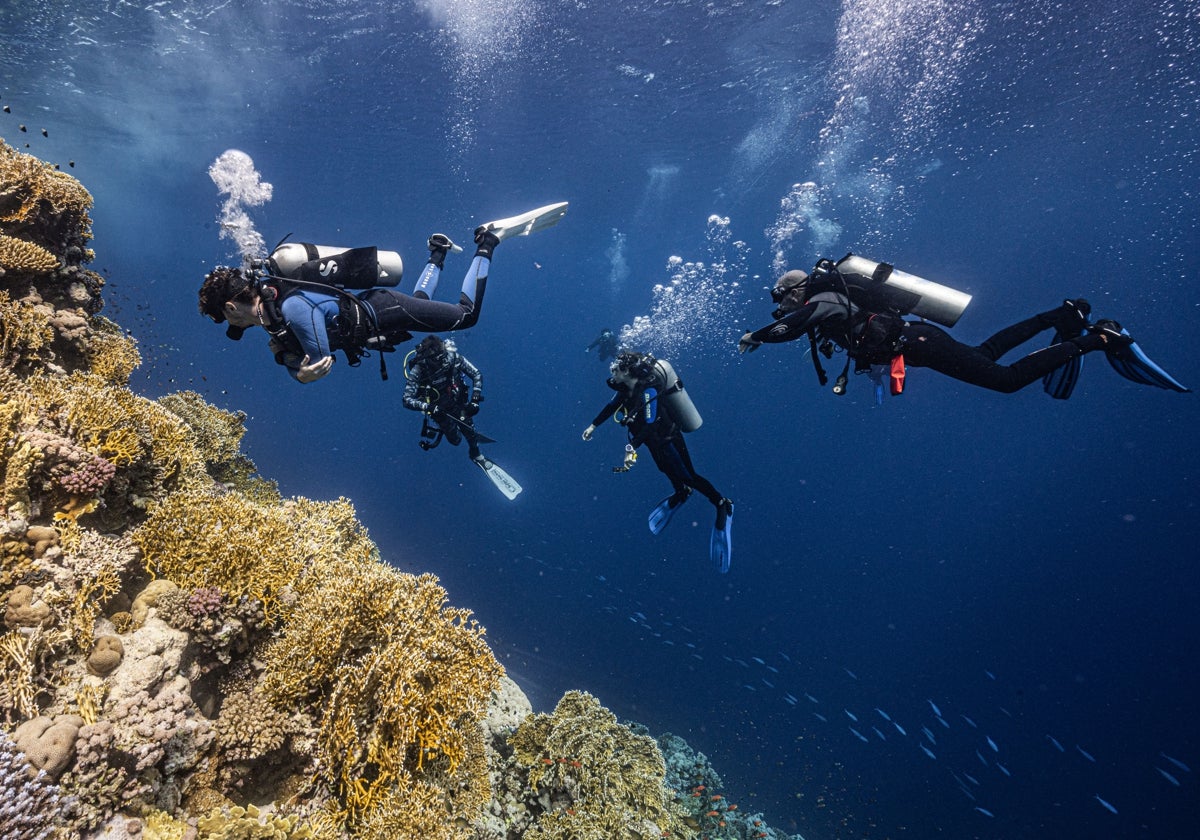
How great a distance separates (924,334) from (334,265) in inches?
283

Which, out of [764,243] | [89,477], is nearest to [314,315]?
[89,477]

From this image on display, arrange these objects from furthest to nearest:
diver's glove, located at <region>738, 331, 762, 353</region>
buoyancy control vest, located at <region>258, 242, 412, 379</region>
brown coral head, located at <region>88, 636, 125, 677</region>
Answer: diver's glove, located at <region>738, 331, 762, 353</region> < buoyancy control vest, located at <region>258, 242, 412, 379</region> < brown coral head, located at <region>88, 636, 125, 677</region>

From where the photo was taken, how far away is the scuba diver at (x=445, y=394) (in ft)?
32.8

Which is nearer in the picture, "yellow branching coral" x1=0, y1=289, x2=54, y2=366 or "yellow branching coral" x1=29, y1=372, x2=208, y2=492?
"yellow branching coral" x1=29, y1=372, x2=208, y2=492

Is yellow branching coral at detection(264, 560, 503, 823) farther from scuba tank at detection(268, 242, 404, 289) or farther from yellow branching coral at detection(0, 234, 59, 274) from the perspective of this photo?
yellow branching coral at detection(0, 234, 59, 274)

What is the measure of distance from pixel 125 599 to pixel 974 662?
224 ft

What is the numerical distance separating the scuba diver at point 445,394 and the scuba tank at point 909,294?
7.10 m

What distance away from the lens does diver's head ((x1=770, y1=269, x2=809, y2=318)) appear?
6.30m

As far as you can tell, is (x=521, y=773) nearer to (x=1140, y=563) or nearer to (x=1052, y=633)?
(x=1052, y=633)

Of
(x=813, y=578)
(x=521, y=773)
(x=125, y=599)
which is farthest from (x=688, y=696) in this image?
(x=813, y=578)

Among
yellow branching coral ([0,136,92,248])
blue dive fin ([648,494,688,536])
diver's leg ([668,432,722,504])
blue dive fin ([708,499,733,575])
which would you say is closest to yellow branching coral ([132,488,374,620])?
yellow branching coral ([0,136,92,248])

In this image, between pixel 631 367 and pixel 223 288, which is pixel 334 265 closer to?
pixel 223 288

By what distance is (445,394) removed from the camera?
34.3ft

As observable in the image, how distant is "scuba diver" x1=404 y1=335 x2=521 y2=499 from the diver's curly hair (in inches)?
207
